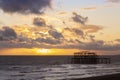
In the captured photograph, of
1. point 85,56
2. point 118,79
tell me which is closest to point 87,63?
point 85,56

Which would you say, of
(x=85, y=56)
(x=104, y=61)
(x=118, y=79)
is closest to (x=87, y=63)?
(x=85, y=56)

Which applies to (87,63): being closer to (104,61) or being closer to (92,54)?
(92,54)

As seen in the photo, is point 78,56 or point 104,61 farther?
point 104,61

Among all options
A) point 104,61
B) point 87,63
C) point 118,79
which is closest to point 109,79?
point 118,79

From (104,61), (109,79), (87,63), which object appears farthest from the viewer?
(104,61)

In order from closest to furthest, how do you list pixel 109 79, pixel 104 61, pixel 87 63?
pixel 109 79
pixel 87 63
pixel 104 61

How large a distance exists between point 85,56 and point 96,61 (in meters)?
5.07

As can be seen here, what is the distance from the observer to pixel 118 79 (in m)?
28.9

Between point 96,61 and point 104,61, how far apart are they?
15063 mm

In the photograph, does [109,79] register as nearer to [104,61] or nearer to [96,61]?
[96,61]

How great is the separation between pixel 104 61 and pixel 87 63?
19.6 m

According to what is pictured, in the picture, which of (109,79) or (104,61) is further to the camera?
(104,61)

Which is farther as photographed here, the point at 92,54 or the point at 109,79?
the point at 92,54

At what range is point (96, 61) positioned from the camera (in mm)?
118500
